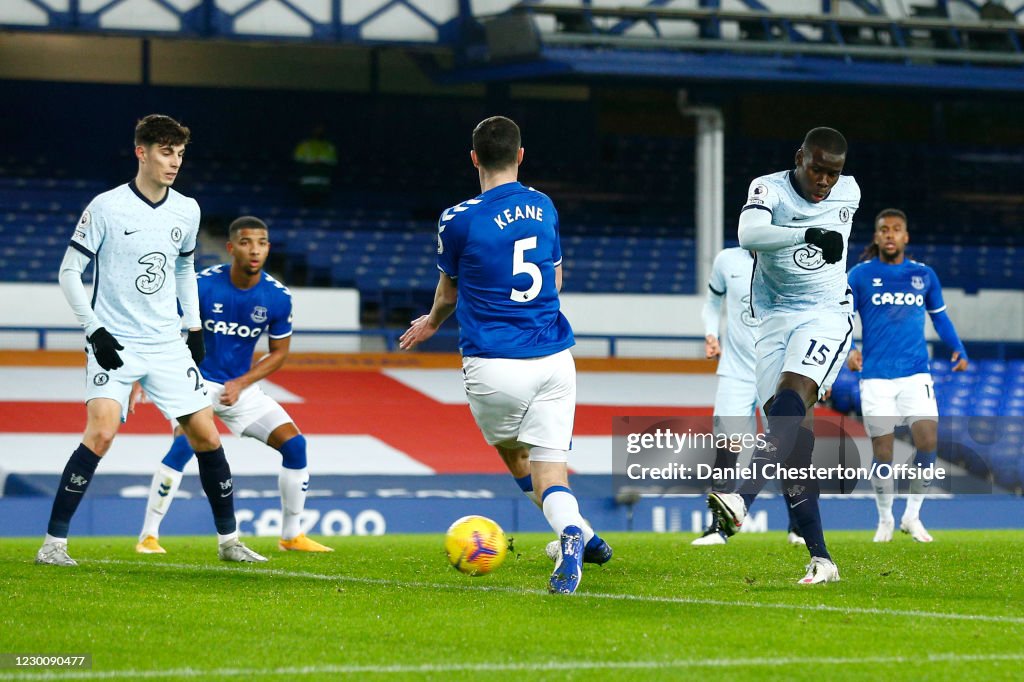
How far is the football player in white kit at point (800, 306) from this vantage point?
7453 mm

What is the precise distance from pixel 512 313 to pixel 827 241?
149 centimetres

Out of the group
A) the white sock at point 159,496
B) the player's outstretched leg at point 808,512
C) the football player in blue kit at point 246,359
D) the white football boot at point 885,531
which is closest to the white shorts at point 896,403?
the white football boot at point 885,531

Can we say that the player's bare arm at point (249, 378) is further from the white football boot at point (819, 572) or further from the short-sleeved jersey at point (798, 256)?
the white football boot at point (819, 572)

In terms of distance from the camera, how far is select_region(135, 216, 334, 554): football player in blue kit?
10.0 metres

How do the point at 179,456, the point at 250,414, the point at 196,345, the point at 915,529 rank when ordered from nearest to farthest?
the point at 196,345 < the point at 250,414 < the point at 179,456 < the point at 915,529

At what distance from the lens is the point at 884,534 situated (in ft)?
36.1

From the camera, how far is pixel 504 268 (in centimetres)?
711

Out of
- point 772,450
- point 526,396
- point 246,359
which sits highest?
point 246,359

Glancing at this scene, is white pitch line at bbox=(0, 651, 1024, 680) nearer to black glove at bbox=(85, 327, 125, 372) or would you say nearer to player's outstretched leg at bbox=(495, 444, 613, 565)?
player's outstretched leg at bbox=(495, 444, 613, 565)

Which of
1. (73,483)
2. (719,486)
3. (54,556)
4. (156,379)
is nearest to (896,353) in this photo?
(719,486)

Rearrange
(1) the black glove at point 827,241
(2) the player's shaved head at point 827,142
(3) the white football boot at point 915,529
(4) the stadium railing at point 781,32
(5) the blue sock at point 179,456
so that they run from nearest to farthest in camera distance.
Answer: (1) the black glove at point 827,241 → (2) the player's shaved head at point 827,142 → (5) the blue sock at point 179,456 → (3) the white football boot at point 915,529 → (4) the stadium railing at point 781,32

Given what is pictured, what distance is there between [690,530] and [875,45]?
14.4m

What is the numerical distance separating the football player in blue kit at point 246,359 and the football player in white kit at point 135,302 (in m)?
1.60

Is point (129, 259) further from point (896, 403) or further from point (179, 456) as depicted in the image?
point (896, 403)
